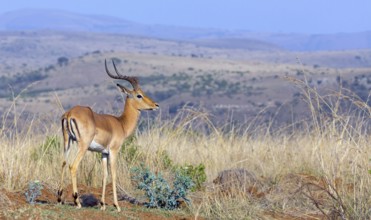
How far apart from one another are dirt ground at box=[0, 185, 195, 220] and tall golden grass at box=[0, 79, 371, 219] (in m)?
0.27

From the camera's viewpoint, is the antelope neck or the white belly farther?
the antelope neck

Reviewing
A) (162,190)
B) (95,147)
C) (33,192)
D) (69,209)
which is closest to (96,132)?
(95,147)

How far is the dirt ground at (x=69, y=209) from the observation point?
752 centimetres

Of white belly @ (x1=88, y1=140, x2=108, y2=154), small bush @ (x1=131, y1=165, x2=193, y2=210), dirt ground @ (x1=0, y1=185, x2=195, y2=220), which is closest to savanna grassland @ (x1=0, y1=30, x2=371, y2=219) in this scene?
dirt ground @ (x1=0, y1=185, x2=195, y2=220)

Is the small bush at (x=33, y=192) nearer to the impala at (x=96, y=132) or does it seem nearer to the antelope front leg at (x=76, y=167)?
the impala at (x=96, y=132)

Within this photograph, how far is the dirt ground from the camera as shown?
24.7 ft

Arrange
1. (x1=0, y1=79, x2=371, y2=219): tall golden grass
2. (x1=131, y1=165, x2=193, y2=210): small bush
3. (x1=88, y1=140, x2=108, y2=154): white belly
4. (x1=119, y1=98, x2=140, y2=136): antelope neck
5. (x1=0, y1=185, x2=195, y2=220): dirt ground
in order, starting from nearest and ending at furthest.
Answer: (x1=0, y1=185, x2=195, y2=220): dirt ground < (x1=88, y1=140, x2=108, y2=154): white belly < (x1=0, y1=79, x2=371, y2=219): tall golden grass < (x1=131, y1=165, x2=193, y2=210): small bush < (x1=119, y1=98, x2=140, y2=136): antelope neck

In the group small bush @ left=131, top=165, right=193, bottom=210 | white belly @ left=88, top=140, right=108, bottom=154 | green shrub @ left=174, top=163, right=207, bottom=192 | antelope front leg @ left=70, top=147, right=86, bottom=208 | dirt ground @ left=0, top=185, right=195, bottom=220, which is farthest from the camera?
green shrub @ left=174, top=163, right=207, bottom=192

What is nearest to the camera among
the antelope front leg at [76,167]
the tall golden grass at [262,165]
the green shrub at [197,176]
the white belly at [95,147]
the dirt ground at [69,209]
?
the dirt ground at [69,209]

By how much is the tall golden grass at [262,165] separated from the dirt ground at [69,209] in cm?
27

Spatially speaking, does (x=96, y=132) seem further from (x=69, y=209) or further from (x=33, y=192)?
(x=33, y=192)

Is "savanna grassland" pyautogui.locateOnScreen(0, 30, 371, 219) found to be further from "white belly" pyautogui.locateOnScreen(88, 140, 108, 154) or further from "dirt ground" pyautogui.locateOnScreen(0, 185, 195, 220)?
"white belly" pyautogui.locateOnScreen(88, 140, 108, 154)

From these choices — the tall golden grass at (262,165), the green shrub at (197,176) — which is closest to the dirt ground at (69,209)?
the tall golden grass at (262,165)

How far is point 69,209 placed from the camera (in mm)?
7965
